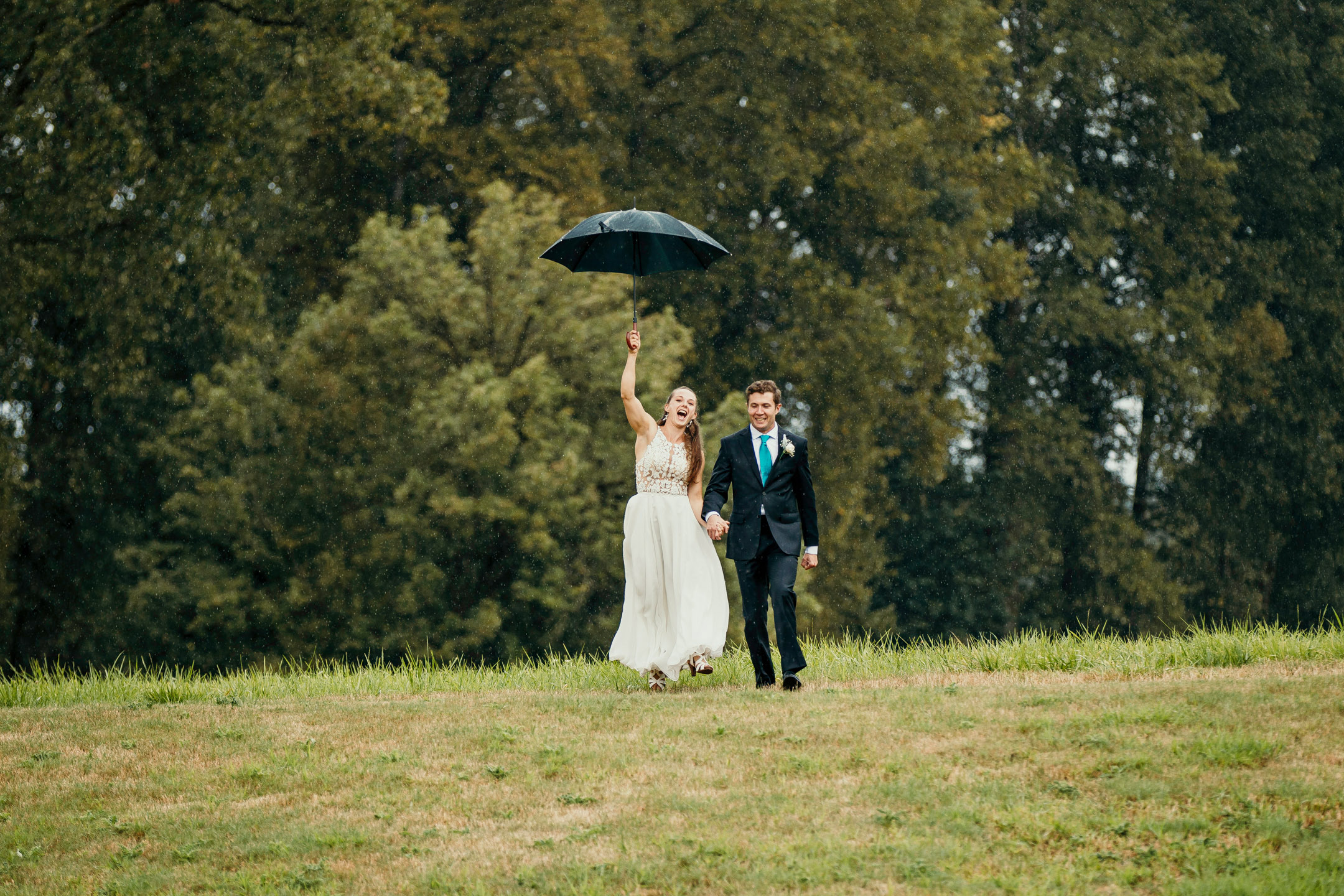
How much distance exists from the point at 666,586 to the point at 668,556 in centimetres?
21

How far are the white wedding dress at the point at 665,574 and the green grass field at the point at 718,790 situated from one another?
1.22 feet

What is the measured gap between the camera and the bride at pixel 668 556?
10023 millimetres

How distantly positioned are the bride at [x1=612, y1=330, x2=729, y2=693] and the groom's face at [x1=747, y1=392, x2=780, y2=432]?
1.50ft

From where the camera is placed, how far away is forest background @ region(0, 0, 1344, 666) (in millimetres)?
21094

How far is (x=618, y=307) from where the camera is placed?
78.6 feet

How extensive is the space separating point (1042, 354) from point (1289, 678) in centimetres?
2432

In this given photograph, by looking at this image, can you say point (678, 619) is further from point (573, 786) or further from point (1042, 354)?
point (1042, 354)

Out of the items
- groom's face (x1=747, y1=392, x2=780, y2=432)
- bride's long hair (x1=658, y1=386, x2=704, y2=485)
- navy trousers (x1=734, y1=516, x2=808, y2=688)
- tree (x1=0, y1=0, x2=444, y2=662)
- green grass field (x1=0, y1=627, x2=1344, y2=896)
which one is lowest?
green grass field (x1=0, y1=627, x2=1344, y2=896)

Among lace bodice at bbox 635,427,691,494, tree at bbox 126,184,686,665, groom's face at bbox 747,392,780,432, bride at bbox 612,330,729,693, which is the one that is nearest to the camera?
groom's face at bbox 747,392,780,432

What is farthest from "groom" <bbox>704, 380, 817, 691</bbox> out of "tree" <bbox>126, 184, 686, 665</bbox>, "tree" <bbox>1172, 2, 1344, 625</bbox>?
"tree" <bbox>1172, 2, 1344, 625</bbox>

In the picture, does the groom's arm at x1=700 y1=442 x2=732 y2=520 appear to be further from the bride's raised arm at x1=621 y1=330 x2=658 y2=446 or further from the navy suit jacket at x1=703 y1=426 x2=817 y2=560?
the bride's raised arm at x1=621 y1=330 x2=658 y2=446

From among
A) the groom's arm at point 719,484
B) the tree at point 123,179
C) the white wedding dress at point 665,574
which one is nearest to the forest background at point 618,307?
the tree at point 123,179

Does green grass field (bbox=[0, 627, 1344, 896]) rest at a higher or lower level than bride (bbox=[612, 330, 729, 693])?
lower

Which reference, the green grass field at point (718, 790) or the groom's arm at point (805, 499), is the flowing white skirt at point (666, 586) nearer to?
the green grass field at point (718, 790)
